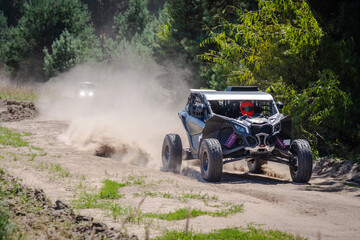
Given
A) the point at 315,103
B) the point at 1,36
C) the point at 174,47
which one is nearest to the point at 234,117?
the point at 315,103

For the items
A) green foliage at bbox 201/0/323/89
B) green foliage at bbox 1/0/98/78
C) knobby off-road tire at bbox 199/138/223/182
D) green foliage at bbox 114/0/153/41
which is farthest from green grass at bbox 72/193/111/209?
green foliage at bbox 114/0/153/41

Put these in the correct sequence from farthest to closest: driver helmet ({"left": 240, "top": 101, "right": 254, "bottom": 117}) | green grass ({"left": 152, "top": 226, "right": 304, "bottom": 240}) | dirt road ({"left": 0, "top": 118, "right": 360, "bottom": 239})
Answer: driver helmet ({"left": 240, "top": 101, "right": 254, "bottom": 117}) < dirt road ({"left": 0, "top": 118, "right": 360, "bottom": 239}) < green grass ({"left": 152, "top": 226, "right": 304, "bottom": 240})

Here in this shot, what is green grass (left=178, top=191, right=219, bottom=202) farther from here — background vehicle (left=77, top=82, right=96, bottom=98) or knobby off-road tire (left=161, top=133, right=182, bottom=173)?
background vehicle (left=77, top=82, right=96, bottom=98)

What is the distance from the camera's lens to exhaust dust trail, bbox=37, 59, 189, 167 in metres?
14.6

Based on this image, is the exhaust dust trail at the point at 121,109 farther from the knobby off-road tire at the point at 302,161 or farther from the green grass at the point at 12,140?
the knobby off-road tire at the point at 302,161

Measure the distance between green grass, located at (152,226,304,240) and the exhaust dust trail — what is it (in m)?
7.79

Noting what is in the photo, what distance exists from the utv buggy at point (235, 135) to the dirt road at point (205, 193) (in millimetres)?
493

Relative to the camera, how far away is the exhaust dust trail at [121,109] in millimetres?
14603

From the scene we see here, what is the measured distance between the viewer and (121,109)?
30156mm

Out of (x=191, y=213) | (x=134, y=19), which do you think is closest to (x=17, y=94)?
(x=191, y=213)

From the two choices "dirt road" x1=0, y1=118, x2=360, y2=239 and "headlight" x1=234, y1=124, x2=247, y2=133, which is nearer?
"dirt road" x1=0, y1=118, x2=360, y2=239

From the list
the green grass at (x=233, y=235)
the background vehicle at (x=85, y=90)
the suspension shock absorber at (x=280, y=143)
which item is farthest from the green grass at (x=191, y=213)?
the background vehicle at (x=85, y=90)

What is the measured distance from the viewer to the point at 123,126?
16.5 m

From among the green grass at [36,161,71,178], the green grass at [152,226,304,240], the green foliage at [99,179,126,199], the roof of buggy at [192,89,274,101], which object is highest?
the roof of buggy at [192,89,274,101]
